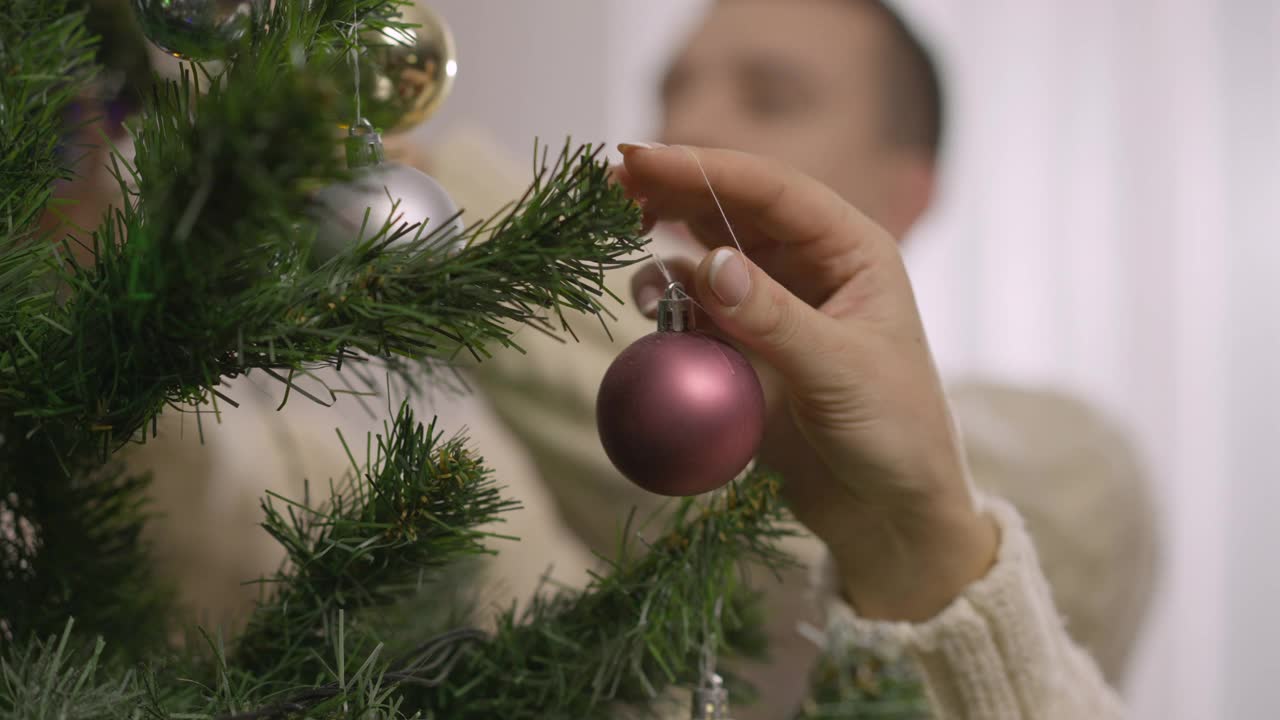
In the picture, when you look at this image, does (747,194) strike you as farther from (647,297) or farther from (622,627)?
(622,627)

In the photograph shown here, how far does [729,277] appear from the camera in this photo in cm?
30

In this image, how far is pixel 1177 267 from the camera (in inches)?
57.6

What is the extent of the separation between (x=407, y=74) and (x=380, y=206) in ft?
0.39

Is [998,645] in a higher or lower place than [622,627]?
lower

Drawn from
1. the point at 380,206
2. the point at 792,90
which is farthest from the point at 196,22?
the point at 792,90

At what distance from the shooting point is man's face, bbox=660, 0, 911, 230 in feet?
3.39

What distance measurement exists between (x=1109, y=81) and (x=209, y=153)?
1665 millimetres

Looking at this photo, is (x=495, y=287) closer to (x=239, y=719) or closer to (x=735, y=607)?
(x=239, y=719)

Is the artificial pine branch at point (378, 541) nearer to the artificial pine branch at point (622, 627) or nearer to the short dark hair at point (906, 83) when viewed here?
the artificial pine branch at point (622, 627)

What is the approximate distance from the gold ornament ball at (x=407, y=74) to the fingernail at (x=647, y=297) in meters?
0.13

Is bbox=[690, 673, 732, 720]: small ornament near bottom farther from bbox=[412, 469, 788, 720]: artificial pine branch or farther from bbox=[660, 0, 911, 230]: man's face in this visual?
bbox=[660, 0, 911, 230]: man's face

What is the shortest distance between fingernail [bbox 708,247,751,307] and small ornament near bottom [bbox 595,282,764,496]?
0.02m

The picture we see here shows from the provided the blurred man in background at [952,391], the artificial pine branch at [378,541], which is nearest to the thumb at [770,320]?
the artificial pine branch at [378,541]

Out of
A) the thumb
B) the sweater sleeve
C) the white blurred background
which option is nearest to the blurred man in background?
the sweater sleeve
